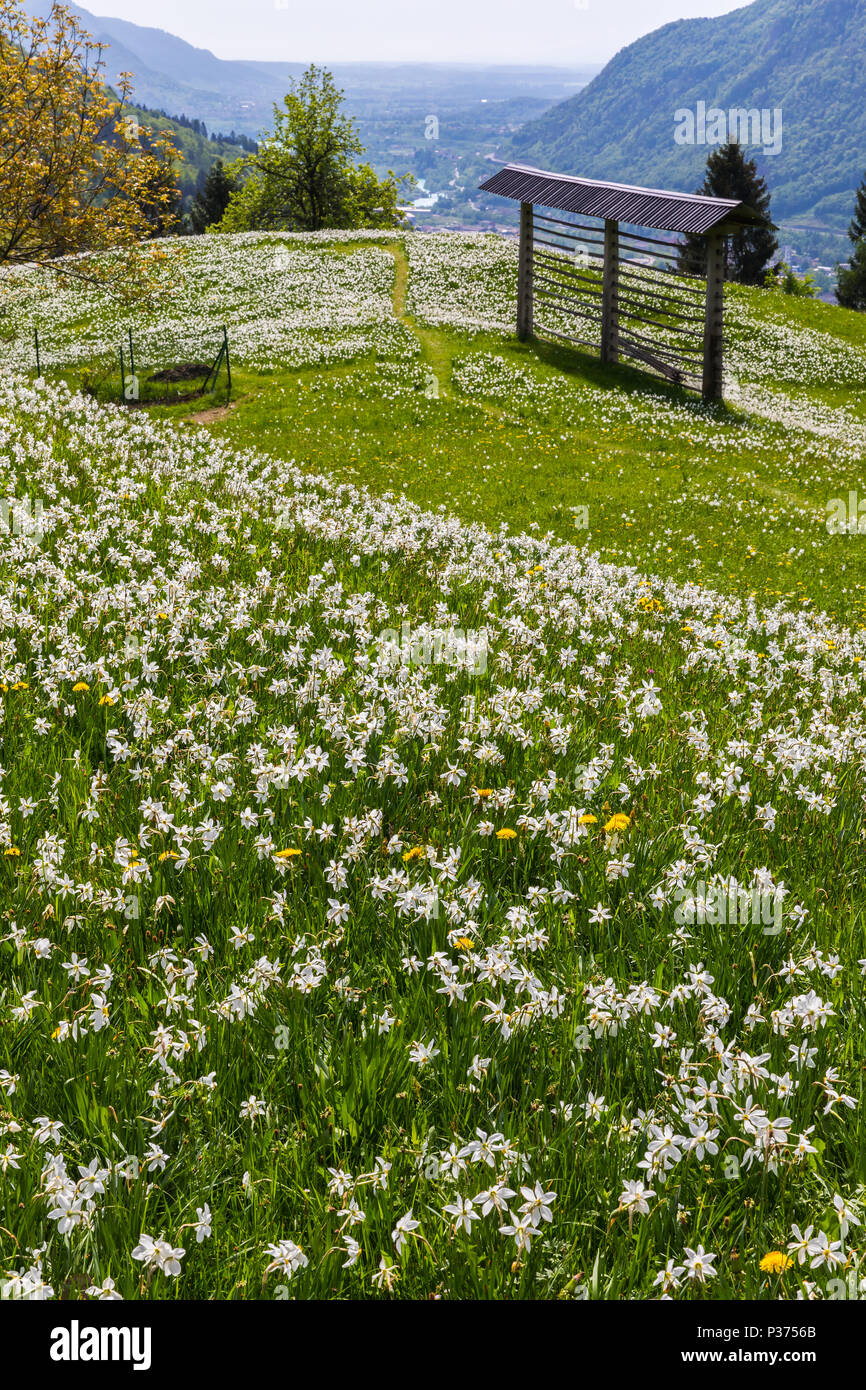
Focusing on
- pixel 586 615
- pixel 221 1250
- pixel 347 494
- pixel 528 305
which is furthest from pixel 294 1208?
pixel 528 305

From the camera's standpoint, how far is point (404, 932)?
3.46 metres

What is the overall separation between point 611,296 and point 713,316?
4625 millimetres

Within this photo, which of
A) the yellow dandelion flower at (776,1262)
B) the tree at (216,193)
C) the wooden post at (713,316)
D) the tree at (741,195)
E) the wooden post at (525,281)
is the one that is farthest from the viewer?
the tree at (216,193)

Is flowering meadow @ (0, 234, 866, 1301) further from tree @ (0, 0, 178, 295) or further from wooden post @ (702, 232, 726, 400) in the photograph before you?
wooden post @ (702, 232, 726, 400)

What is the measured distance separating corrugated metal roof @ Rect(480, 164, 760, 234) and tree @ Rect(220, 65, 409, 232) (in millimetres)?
48041

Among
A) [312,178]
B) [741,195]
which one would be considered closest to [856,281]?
[741,195]

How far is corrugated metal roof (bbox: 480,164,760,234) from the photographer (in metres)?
25.6

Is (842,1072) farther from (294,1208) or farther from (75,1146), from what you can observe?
(75,1146)

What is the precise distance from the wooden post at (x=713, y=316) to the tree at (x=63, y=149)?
54.7 feet

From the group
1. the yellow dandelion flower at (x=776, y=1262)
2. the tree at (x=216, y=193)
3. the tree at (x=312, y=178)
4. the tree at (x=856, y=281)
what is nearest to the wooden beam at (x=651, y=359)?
the yellow dandelion flower at (x=776, y=1262)

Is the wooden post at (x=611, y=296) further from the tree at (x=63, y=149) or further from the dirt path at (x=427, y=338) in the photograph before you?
the tree at (x=63, y=149)

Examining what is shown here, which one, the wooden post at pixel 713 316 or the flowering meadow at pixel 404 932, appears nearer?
the flowering meadow at pixel 404 932

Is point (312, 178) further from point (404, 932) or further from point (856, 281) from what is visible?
point (404, 932)

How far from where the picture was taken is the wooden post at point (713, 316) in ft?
87.8
